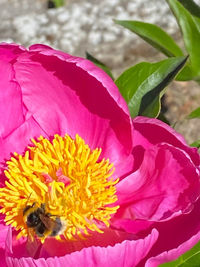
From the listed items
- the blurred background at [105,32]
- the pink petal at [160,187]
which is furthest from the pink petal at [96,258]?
the blurred background at [105,32]

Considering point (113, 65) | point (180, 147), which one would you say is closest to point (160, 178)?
point (180, 147)

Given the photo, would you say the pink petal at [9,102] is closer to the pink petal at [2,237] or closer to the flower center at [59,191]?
the flower center at [59,191]

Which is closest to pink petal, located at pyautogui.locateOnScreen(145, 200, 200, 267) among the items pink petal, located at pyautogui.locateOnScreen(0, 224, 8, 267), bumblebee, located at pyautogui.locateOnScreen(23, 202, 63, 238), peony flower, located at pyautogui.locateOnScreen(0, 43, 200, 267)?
peony flower, located at pyautogui.locateOnScreen(0, 43, 200, 267)

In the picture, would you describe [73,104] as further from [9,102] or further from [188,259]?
[188,259]

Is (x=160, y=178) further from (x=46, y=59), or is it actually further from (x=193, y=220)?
(x=46, y=59)

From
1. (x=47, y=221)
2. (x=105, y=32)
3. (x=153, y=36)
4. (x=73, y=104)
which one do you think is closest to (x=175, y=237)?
(x=47, y=221)

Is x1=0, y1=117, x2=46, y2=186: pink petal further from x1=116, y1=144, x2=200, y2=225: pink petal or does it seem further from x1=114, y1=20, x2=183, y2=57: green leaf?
x1=114, y1=20, x2=183, y2=57: green leaf
